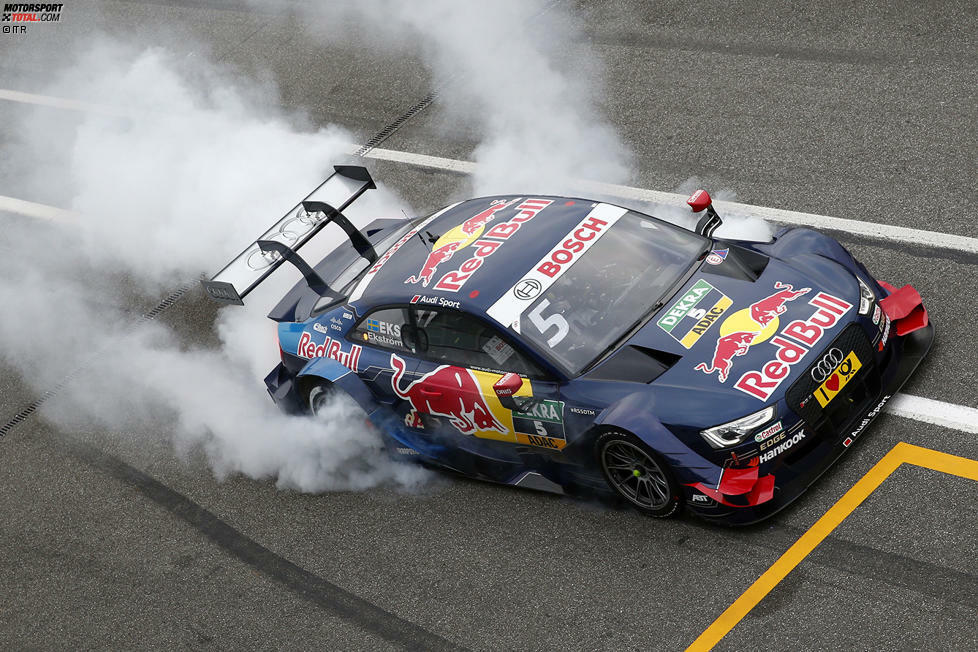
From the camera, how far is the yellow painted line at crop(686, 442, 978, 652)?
5.56 metres

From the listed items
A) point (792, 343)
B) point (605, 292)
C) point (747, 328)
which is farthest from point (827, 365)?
point (605, 292)

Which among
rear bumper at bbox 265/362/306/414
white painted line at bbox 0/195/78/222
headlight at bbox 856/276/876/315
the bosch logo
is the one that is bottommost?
white painted line at bbox 0/195/78/222

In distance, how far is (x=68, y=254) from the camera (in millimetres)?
10938

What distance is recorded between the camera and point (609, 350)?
6195mm

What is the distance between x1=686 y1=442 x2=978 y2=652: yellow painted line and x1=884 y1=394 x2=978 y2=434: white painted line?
0.81ft

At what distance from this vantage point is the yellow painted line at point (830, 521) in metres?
5.56

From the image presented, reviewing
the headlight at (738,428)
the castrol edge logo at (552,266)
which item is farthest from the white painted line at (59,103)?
the headlight at (738,428)

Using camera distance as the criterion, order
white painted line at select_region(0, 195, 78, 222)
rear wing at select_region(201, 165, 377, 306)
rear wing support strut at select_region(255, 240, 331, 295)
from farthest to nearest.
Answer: white painted line at select_region(0, 195, 78, 222)
rear wing support strut at select_region(255, 240, 331, 295)
rear wing at select_region(201, 165, 377, 306)

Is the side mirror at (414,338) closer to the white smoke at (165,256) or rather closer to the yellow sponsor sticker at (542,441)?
the white smoke at (165,256)

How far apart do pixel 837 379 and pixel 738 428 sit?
66 cm

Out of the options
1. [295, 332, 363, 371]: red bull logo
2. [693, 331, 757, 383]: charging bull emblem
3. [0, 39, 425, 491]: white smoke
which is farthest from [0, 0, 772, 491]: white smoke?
[693, 331, 757, 383]: charging bull emblem

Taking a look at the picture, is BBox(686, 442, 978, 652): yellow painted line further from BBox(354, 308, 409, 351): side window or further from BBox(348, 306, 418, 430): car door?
BBox(354, 308, 409, 351): side window

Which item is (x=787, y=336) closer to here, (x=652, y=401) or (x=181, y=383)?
(x=652, y=401)

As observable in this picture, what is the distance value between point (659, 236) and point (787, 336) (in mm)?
1198
